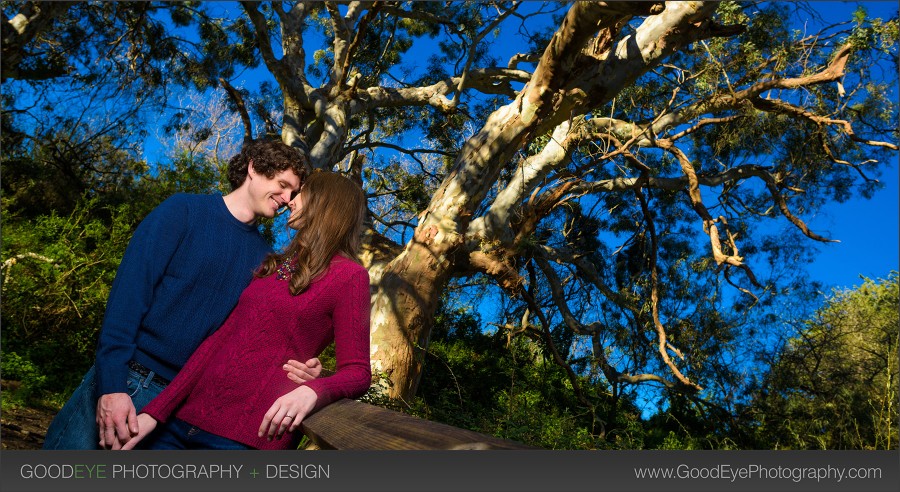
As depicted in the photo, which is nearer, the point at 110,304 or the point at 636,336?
the point at 110,304

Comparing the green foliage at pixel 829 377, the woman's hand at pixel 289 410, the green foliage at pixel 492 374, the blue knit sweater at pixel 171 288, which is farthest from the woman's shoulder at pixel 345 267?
the green foliage at pixel 829 377

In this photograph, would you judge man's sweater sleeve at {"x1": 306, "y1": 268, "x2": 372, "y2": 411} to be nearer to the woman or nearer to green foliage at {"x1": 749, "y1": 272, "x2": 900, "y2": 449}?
the woman

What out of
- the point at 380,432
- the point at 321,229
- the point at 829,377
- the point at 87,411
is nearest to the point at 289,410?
the point at 380,432

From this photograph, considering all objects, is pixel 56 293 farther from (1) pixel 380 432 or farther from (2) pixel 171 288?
(1) pixel 380 432

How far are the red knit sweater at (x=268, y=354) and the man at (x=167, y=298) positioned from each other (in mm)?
72

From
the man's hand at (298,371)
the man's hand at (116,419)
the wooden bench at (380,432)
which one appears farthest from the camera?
the man's hand at (116,419)

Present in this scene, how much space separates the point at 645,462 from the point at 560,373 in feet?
20.0

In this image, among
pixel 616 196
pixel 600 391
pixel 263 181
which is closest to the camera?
pixel 263 181

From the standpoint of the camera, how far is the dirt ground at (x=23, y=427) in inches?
189

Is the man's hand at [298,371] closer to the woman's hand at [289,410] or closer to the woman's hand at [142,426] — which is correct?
the woman's hand at [289,410]

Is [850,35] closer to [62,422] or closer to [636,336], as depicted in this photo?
[636,336]

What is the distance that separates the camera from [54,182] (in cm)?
810

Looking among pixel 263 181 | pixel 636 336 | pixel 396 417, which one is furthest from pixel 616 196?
pixel 396 417

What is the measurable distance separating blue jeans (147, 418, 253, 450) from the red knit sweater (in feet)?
0.08
